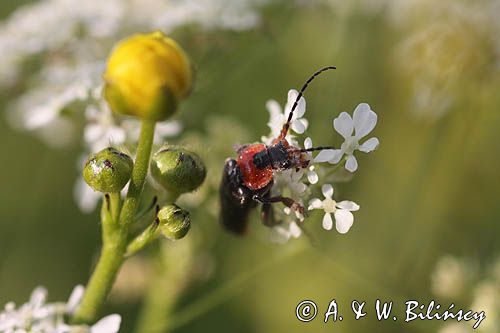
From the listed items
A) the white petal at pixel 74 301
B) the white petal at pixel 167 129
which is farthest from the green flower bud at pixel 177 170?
the white petal at pixel 167 129

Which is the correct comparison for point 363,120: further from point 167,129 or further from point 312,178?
point 167,129

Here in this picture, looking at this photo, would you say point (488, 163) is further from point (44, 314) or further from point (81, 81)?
point (44, 314)

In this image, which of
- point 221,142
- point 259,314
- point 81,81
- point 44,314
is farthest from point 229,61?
point 44,314

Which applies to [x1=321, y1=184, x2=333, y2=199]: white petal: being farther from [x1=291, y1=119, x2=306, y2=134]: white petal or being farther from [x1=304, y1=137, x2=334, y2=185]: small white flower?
[x1=291, y1=119, x2=306, y2=134]: white petal

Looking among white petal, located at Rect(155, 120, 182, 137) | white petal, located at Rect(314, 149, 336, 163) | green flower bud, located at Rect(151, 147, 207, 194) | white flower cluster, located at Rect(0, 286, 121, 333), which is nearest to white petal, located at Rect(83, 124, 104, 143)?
white petal, located at Rect(155, 120, 182, 137)

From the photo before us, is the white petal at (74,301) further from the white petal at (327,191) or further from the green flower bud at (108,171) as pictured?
the white petal at (327,191)
